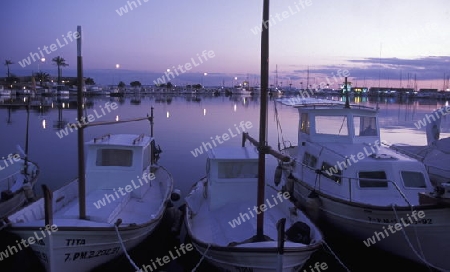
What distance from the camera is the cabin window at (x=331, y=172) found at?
13878mm

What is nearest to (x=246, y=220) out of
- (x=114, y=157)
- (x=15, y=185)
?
(x=114, y=157)

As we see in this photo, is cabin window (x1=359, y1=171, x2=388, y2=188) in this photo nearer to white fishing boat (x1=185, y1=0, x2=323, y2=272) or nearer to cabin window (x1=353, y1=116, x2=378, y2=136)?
white fishing boat (x1=185, y1=0, x2=323, y2=272)

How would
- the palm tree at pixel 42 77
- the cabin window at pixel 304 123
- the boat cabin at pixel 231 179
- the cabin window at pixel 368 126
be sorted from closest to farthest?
the boat cabin at pixel 231 179
the cabin window at pixel 368 126
the cabin window at pixel 304 123
the palm tree at pixel 42 77

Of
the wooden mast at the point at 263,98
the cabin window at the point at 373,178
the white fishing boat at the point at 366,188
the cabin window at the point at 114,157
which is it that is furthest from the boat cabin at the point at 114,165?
the cabin window at the point at 373,178

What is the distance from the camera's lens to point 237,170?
13023 millimetres

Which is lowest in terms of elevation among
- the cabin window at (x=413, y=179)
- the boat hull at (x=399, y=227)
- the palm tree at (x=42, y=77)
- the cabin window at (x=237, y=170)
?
the boat hull at (x=399, y=227)

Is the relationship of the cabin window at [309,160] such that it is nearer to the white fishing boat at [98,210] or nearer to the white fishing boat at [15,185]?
the white fishing boat at [98,210]

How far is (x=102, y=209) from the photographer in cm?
1213

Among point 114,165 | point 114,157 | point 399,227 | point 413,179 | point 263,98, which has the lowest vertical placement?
point 399,227

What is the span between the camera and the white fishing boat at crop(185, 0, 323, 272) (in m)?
9.22

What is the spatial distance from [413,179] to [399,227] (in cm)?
255

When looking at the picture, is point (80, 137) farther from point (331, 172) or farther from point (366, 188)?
point (366, 188)

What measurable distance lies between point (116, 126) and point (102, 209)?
1488 inches

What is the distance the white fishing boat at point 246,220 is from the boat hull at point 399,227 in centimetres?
176
